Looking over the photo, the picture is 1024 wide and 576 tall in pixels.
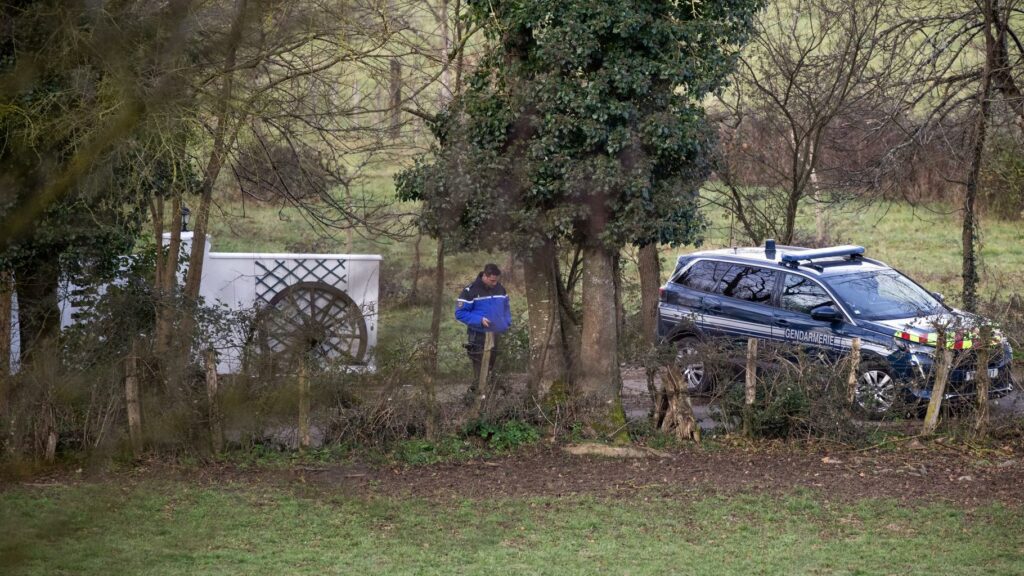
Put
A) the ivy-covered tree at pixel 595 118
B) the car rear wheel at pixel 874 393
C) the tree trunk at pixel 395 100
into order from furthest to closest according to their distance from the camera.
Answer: the car rear wheel at pixel 874 393
the ivy-covered tree at pixel 595 118
the tree trunk at pixel 395 100

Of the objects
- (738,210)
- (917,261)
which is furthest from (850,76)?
(917,261)

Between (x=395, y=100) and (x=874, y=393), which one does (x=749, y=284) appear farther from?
(x=395, y=100)

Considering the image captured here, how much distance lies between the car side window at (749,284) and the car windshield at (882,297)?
0.77 meters

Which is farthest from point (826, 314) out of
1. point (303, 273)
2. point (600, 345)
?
point (303, 273)

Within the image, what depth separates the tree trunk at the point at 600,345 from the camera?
37.1 feet

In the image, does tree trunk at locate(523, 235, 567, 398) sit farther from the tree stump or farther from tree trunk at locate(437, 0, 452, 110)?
tree trunk at locate(437, 0, 452, 110)

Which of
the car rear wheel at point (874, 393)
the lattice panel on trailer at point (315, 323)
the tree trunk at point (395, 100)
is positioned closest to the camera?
the lattice panel on trailer at point (315, 323)

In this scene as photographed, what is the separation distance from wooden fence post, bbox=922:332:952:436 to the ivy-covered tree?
115 inches

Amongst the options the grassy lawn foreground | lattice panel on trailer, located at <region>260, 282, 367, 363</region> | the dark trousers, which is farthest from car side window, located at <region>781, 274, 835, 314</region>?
lattice panel on trailer, located at <region>260, 282, 367, 363</region>

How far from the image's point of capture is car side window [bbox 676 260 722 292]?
→ 13559mm

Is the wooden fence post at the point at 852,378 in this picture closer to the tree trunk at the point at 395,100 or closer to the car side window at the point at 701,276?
the car side window at the point at 701,276

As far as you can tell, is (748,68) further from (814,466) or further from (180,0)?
(180,0)

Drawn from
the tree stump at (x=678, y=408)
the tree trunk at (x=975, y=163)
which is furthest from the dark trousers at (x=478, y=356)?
the tree trunk at (x=975, y=163)

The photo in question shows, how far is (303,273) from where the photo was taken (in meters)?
1.58
